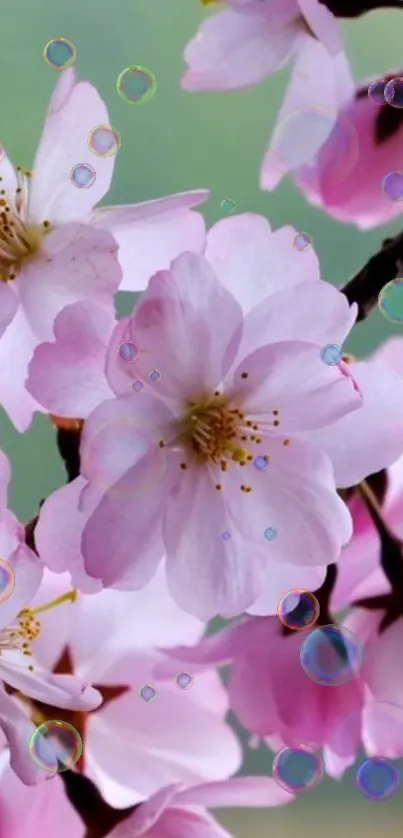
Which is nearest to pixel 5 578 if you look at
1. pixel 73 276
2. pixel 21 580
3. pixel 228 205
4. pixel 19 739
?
pixel 21 580

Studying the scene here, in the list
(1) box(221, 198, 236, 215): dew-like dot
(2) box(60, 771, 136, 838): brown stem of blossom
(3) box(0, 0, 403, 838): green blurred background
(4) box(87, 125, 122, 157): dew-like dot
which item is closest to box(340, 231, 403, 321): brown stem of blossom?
(3) box(0, 0, 403, 838): green blurred background

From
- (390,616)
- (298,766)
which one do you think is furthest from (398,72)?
(298,766)

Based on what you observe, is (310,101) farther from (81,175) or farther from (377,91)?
(81,175)

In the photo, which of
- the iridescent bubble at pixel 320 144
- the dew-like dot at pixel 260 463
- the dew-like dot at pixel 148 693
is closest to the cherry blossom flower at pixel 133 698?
the dew-like dot at pixel 148 693

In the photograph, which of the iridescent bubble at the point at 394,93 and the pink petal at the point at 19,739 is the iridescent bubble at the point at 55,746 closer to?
the pink petal at the point at 19,739

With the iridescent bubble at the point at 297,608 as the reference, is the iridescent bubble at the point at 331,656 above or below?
below

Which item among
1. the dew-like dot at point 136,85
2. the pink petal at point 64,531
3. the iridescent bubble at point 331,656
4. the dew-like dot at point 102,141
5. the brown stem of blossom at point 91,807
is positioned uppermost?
the dew-like dot at point 136,85
